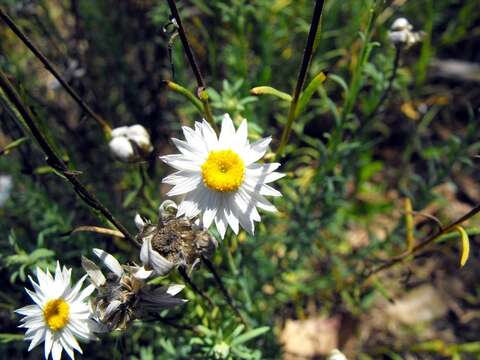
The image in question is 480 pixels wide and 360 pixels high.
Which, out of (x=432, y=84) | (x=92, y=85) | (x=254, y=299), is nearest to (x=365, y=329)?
(x=254, y=299)

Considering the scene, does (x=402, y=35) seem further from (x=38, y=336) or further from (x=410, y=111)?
(x=38, y=336)

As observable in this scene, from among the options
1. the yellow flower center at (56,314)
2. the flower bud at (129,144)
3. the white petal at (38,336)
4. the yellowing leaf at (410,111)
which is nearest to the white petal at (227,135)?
the flower bud at (129,144)

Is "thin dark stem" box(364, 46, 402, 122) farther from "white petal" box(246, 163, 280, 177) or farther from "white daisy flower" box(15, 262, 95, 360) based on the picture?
"white daisy flower" box(15, 262, 95, 360)

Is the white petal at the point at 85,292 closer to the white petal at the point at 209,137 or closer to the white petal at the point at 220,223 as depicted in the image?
the white petal at the point at 220,223

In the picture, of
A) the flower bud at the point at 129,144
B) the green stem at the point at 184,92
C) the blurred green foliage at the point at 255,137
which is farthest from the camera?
the blurred green foliage at the point at 255,137

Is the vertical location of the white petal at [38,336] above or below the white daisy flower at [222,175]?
below
